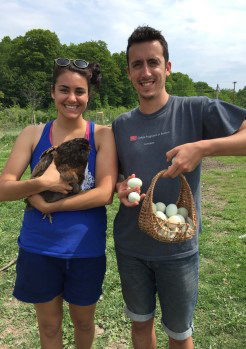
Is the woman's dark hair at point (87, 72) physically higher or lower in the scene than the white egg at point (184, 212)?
higher

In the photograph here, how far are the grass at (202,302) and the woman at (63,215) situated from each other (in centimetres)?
80

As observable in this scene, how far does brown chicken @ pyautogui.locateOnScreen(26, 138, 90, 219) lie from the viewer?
215 cm

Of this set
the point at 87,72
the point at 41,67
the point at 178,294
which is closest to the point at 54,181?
the point at 87,72

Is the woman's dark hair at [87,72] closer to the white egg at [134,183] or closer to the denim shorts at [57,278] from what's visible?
the white egg at [134,183]

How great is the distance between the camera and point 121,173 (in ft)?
7.91

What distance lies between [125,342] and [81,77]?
233 cm

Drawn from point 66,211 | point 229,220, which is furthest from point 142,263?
point 229,220

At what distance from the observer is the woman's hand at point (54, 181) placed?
2074 mm

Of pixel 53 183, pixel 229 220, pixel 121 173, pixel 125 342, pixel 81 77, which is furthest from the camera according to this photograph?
pixel 229 220

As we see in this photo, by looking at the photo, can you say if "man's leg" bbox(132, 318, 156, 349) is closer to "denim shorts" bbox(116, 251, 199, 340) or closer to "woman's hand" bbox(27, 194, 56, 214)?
"denim shorts" bbox(116, 251, 199, 340)

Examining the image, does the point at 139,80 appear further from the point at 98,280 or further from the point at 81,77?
the point at 98,280

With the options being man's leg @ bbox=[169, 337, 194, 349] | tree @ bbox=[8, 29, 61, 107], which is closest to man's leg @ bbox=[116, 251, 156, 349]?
man's leg @ bbox=[169, 337, 194, 349]

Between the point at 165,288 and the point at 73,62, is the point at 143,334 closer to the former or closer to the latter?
→ the point at 165,288

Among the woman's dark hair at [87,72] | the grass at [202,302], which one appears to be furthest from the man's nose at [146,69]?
the grass at [202,302]
